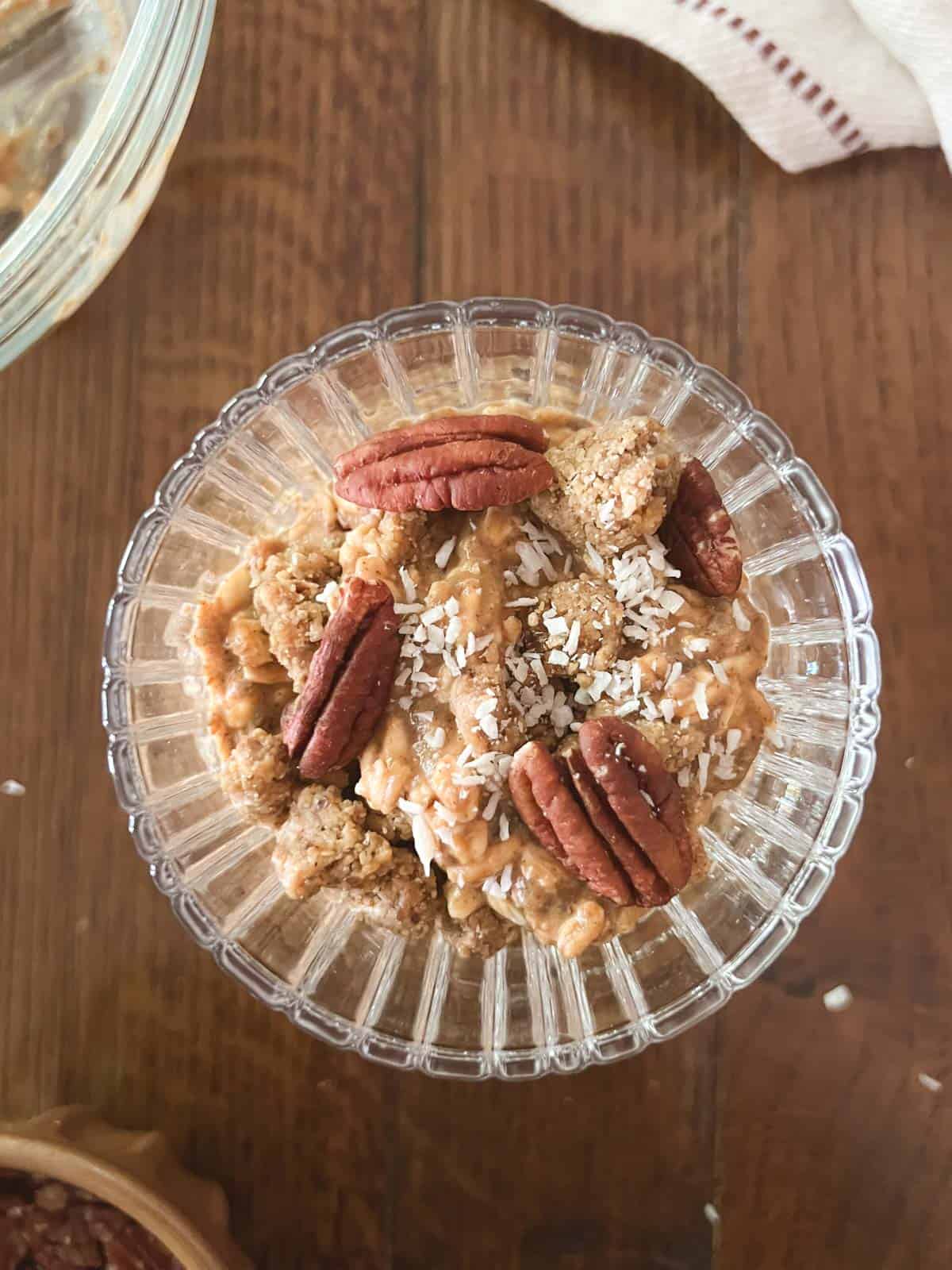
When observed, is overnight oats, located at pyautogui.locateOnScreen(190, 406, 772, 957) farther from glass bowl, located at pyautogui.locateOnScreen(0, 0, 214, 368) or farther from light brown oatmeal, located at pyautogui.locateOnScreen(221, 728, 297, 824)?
glass bowl, located at pyautogui.locateOnScreen(0, 0, 214, 368)

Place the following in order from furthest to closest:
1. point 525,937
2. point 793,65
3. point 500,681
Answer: point 793,65
point 525,937
point 500,681

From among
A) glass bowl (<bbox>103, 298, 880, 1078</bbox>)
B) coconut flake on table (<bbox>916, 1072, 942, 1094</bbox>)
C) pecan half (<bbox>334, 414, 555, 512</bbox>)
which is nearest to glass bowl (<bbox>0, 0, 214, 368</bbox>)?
glass bowl (<bbox>103, 298, 880, 1078</bbox>)

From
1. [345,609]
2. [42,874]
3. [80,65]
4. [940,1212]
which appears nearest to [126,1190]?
[42,874]

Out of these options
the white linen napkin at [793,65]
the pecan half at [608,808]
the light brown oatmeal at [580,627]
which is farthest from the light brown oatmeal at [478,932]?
the white linen napkin at [793,65]

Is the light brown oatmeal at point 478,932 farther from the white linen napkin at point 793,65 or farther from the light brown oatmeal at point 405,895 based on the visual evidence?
the white linen napkin at point 793,65

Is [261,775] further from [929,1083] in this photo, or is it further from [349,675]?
[929,1083]

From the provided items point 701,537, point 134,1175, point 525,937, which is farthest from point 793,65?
point 134,1175

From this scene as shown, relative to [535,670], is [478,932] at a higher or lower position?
lower
